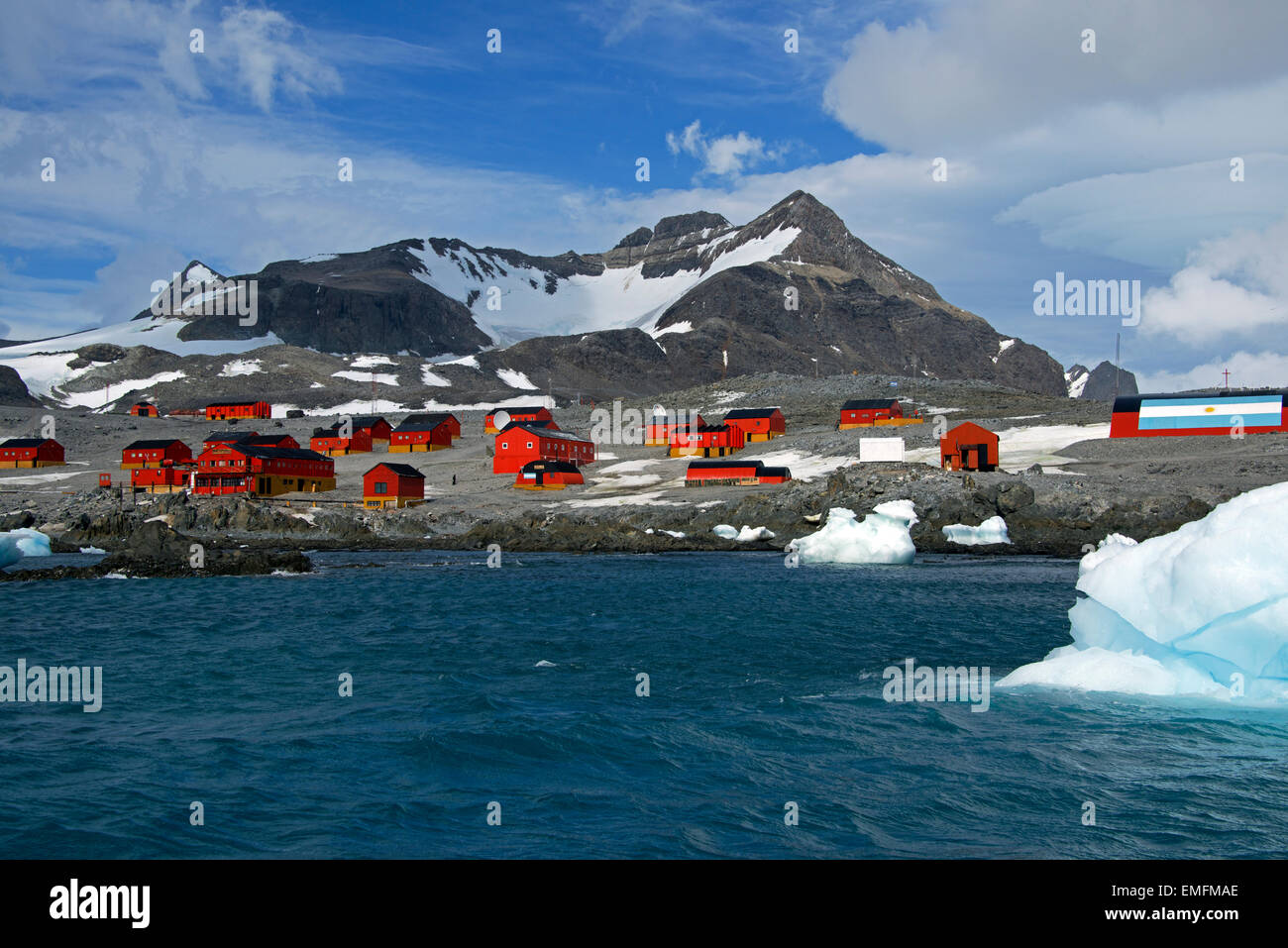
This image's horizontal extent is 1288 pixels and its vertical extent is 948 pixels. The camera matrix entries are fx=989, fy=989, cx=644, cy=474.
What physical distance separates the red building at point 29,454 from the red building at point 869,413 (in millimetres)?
78848

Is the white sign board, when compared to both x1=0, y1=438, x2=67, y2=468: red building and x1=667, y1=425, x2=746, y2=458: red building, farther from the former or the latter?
x1=0, y1=438, x2=67, y2=468: red building

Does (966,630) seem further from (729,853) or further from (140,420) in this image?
(140,420)

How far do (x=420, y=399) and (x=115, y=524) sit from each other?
398 feet

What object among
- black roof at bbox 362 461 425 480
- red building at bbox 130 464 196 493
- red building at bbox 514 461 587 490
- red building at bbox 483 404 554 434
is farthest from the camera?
red building at bbox 483 404 554 434

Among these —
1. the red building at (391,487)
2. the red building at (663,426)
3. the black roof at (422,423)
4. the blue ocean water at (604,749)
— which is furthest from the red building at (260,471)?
the blue ocean water at (604,749)

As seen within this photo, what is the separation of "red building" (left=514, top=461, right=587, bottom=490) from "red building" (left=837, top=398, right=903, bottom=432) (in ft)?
117

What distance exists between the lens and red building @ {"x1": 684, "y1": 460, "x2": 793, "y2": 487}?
7225 centimetres

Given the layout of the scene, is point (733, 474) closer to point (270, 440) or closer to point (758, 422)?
point (758, 422)

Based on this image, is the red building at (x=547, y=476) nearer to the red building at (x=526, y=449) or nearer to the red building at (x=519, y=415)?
the red building at (x=526, y=449)

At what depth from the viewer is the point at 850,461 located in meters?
77.2

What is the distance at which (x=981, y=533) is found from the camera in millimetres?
52719

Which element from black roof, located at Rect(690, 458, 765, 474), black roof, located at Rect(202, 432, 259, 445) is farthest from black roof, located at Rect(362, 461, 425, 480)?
black roof, located at Rect(202, 432, 259, 445)

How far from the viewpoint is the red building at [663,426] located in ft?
328

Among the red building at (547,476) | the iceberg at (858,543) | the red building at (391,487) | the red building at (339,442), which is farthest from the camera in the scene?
the red building at (339,442)
